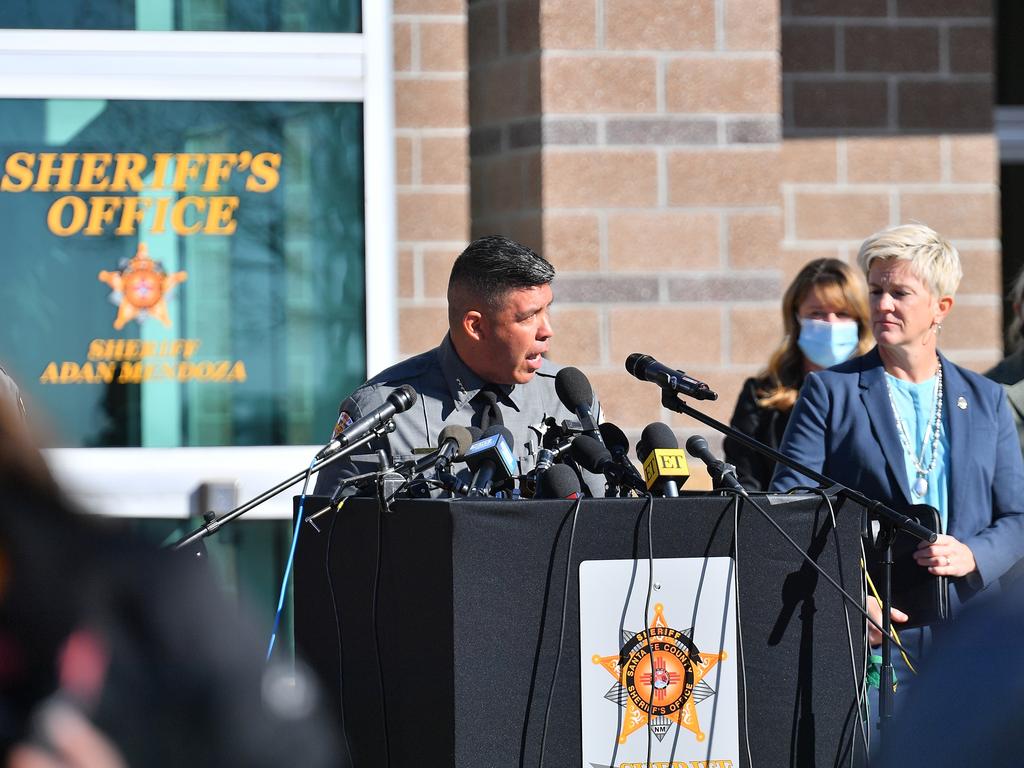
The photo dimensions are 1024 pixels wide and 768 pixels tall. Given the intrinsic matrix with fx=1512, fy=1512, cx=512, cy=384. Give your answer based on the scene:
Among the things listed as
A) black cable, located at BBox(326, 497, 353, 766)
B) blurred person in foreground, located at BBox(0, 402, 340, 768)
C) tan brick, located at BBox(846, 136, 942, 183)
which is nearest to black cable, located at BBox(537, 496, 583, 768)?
black cable, located at BBox(326, 497, 353, 766)

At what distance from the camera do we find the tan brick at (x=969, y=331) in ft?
22.5

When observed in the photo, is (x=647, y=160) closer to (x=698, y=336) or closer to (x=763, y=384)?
(x=698, y=336)

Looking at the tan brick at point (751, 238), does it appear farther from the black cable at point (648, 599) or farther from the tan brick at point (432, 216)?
the black cable at point (648, 599)

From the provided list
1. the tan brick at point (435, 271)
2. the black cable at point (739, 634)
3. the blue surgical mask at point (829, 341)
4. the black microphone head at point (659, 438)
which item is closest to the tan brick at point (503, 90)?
the tan brick at point (435, 271)

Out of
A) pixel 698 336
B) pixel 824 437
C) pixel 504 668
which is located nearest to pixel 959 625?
pixel 504 668

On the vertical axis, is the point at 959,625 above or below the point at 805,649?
above

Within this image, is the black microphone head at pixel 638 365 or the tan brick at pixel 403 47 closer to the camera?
the black microphone head at pixel 638 365

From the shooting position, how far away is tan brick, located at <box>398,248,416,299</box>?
6598 mm

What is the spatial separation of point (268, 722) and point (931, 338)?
3598 millimetres

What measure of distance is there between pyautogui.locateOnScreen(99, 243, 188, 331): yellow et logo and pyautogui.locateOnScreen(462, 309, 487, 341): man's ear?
2.40 m

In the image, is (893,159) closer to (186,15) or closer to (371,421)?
(186,15)

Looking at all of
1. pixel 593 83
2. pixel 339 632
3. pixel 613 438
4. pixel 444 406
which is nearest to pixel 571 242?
pixel 593 83

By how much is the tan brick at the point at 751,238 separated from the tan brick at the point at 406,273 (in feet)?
4.51

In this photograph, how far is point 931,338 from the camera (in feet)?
14.9
